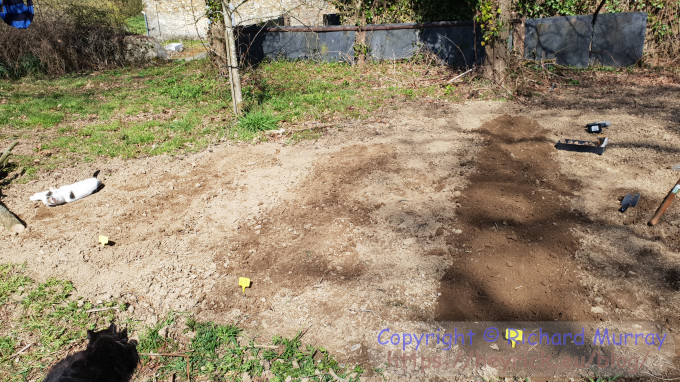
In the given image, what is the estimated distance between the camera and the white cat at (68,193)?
4348mm

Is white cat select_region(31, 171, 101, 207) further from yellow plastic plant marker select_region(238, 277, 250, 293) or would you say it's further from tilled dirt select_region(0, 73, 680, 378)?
yellow plastic plant marker select_region(238, 277, 250, 293)

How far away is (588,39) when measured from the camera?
27.4ft

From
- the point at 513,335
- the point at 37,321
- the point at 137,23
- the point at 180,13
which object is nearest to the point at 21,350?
the point at 37,321

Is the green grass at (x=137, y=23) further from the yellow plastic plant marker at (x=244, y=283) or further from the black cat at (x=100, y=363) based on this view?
the black cat at (x=100, y=363)

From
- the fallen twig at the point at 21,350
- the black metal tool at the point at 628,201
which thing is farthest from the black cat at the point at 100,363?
the black metal tool at the point at 628,201

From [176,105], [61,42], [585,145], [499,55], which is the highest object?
[61,42]

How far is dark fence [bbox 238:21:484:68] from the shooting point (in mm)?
9109

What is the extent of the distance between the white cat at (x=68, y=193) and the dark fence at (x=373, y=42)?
5213mm

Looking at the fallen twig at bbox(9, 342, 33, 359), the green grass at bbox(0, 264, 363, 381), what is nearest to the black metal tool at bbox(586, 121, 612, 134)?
the green grass at bbox(0, 264, 363, 381)

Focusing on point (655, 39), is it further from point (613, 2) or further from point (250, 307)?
point (250, 307)

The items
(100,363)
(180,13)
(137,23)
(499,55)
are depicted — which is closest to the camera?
(100,363)

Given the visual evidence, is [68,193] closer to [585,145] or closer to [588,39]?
[585,145]

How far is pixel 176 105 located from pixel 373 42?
486cm

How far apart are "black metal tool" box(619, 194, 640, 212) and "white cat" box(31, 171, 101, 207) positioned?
5.31 m
